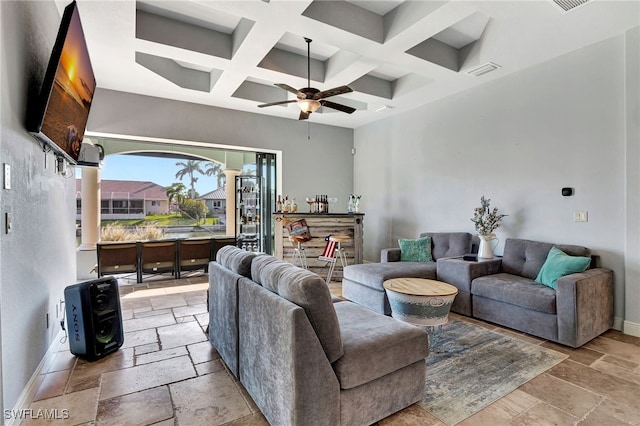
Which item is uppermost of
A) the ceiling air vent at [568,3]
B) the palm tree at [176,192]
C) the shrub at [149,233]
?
the ceiling air vent at [568,3]

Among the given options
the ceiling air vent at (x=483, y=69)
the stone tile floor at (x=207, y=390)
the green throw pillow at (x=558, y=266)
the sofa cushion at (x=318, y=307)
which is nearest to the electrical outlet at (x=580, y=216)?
the green throw pillow at (x=558, y=266)

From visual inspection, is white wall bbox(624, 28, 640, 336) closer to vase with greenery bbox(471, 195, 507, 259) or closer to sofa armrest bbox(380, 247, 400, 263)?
vase with greenery bbox(471, 195, 507, 259)

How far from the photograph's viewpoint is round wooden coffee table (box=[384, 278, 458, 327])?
101 inches

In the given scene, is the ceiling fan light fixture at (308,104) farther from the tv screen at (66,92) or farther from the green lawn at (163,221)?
the green lawn at (163,221)

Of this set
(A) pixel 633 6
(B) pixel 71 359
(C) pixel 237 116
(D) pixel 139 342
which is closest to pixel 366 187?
(C) pixel 237 116

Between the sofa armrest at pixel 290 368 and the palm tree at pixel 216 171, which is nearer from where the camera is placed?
the sofa armrest at pixel 290 368

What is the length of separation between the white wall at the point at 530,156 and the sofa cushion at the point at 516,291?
0.81m

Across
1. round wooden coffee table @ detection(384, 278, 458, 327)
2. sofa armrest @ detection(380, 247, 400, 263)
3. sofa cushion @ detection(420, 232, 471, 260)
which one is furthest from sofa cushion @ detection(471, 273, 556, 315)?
sofa armrest @ detection(380, 247, 400, 263)

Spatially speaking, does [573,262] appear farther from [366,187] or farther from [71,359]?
[71,359]

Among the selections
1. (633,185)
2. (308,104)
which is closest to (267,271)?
(308,104)

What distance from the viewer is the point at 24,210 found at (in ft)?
6.93

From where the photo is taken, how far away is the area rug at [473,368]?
2.08m

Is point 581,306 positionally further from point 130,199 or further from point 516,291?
point 130,199

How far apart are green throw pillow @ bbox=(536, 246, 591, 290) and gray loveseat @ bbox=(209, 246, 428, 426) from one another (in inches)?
80.6
